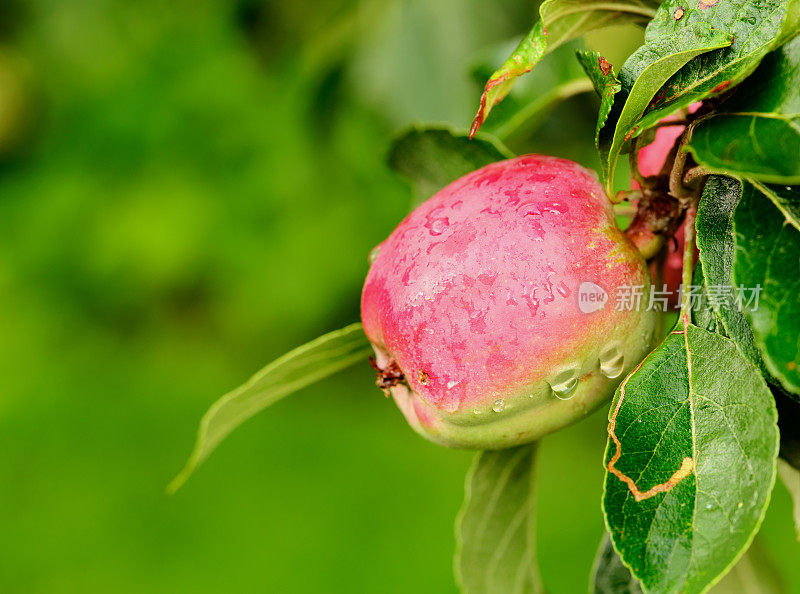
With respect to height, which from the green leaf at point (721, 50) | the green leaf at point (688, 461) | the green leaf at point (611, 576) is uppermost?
the green leaf at point (721, 50)

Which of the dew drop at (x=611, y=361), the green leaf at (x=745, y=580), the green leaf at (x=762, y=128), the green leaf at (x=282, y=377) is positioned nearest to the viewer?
the green leaf at (x=762, y=128)

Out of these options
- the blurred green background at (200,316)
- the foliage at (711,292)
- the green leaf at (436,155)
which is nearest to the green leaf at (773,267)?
the foliage at (711,292)

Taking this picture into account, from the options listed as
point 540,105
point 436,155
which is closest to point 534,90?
point 540,105

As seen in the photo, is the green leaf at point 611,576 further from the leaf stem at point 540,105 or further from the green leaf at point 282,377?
the leaf stem at point 540,105

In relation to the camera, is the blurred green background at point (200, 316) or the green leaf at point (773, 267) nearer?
the green leaf at point (773, 267)

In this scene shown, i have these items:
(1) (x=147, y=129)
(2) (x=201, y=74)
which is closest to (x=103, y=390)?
(1) (x=147, y=129)
